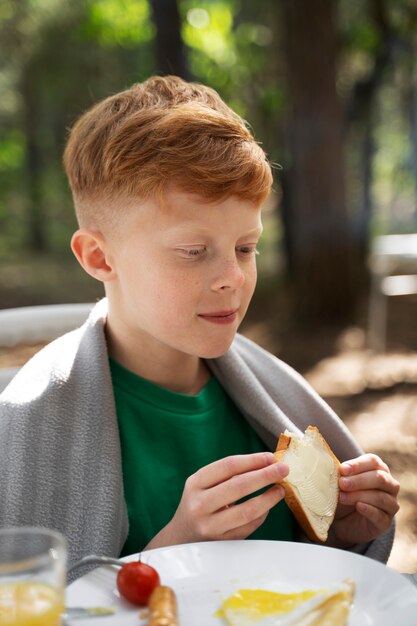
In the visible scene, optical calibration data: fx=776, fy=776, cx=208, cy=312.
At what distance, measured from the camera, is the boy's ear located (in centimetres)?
163

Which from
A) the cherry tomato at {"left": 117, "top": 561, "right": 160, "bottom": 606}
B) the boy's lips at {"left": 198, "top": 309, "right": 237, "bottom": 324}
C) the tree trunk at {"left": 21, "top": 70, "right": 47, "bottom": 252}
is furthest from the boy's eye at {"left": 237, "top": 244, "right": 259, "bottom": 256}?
the tree trunk at {"left": 21, "top": 70, "right": 47, "bottom": 252}

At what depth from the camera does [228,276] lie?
1.45 metres

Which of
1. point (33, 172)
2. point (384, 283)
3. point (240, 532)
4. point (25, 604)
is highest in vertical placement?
point (25, 604)

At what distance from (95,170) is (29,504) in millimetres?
671

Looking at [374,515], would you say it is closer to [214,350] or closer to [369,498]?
[369,498]

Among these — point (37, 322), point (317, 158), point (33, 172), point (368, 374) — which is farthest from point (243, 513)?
point (33, 172)

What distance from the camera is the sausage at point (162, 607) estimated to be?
3.21 feet

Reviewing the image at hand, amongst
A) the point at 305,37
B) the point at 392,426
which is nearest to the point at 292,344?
the point at 392,426

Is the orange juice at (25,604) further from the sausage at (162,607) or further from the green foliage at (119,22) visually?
the green foliage at (119,22)

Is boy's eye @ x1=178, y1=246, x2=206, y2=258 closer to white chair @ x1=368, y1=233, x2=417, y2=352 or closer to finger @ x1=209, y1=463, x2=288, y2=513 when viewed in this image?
finger @ x1=209, y1=463, x2=288, y2=513

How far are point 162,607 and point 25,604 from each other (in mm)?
231

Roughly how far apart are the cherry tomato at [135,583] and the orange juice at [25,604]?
0.68 feet

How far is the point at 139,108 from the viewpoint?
5.12 feet

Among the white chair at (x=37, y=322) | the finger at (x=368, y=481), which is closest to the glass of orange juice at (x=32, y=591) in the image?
the finger at (x=368, y=481)
